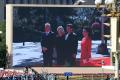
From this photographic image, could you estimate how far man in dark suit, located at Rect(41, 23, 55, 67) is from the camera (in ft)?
223

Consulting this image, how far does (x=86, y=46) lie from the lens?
68.6 m

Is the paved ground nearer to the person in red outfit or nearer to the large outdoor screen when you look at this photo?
the large outdoor screen

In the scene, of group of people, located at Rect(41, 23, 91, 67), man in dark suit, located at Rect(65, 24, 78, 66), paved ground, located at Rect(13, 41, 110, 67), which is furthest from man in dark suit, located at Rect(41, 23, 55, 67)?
man in dark suit, located at Rect(65, 24, 78, 66)

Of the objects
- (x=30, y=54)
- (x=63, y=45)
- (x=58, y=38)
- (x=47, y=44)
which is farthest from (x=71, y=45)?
(x=30, y=54)

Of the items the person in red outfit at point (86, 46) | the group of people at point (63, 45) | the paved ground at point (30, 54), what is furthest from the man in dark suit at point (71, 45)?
the person in red outfit at point (86, 46)

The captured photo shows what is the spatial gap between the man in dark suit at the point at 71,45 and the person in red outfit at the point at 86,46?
780mm

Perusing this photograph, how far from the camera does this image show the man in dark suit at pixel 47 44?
67938 millimetres

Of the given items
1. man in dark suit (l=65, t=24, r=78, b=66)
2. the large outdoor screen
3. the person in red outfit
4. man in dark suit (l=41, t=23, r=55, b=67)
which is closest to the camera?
man in dark suit (l=41, t=23, r=55, b=67)

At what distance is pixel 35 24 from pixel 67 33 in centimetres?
330

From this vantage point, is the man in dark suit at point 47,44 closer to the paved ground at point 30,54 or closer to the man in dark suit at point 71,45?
the paved ground at point 30,54

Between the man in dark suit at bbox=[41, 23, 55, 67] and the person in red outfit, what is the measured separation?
308cm

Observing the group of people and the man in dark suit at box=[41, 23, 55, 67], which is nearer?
the man in dark suit at box=[41, 23, 55, 67]

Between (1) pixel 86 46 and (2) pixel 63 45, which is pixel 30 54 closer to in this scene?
(2) pixel 63 45

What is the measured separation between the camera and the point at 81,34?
69.0 m
